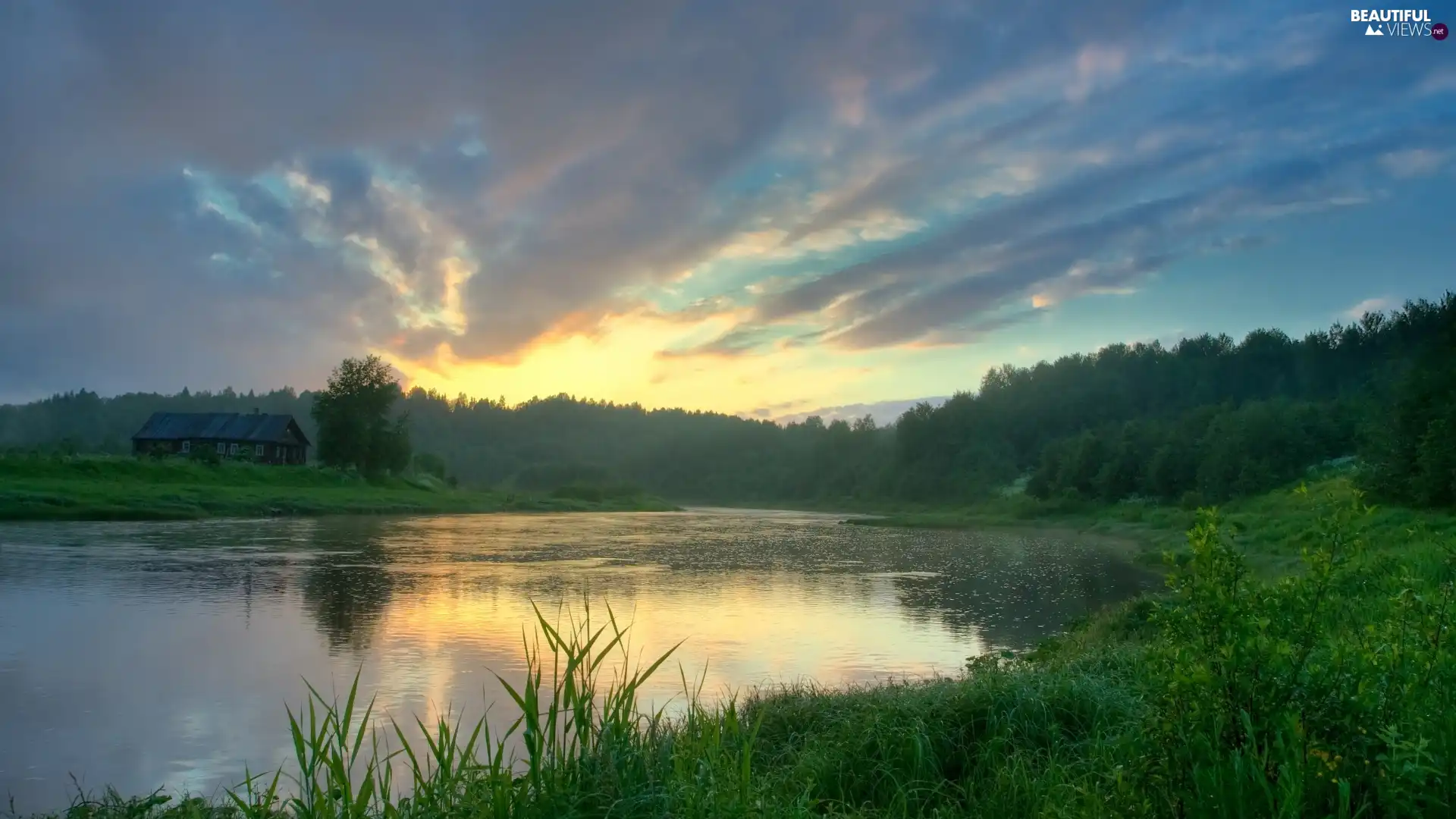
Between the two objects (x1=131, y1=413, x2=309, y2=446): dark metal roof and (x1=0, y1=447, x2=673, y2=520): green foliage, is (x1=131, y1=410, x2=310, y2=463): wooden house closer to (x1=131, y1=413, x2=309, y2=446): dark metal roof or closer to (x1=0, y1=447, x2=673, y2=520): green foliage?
(x1=131, y1=413, x2=309, y2=446): dark metal roof

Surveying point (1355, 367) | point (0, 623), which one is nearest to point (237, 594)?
point (0, 623)

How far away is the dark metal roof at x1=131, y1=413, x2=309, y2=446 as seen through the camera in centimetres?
7575

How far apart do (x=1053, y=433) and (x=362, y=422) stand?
234 ft

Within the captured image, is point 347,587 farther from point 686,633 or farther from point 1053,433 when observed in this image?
point 1053,433

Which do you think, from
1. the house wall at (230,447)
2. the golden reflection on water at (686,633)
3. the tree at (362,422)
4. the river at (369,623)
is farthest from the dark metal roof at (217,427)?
the golden reflection on water at (686,633)

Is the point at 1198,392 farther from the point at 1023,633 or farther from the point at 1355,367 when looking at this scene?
the point at 1023,633

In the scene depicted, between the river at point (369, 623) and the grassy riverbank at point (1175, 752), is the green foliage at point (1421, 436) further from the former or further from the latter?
the grassy riverbank at point (1175, 752)

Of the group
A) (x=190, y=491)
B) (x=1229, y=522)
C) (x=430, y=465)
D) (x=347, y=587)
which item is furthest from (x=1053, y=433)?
(x=1229, y=522)

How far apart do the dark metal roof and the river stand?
152ft

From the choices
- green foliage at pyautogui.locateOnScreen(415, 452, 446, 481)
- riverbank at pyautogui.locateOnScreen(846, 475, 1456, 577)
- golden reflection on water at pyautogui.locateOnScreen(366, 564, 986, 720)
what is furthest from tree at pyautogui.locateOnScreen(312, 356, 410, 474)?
golden reflection on water at pyautogui.locateOnScreen(366, 564, 986, 720)

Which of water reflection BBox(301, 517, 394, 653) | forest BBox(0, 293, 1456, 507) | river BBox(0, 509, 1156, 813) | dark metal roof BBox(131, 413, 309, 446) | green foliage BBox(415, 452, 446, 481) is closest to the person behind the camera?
river BBox(0, 509, 1156, 813)

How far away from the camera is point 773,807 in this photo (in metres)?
4.40

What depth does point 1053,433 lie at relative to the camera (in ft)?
335

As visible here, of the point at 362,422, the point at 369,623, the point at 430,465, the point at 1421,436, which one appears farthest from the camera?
the point at 430,465
